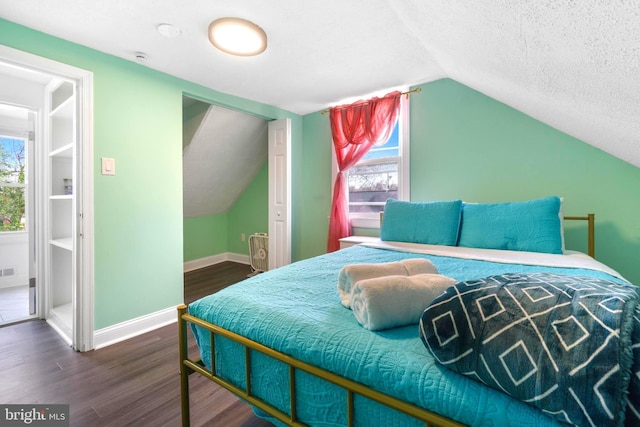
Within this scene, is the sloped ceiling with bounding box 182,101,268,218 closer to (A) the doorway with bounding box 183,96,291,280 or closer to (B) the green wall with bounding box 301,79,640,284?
(A) the doorway with bounding box 183,96,291,280

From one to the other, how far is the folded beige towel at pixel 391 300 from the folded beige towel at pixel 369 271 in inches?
4.0

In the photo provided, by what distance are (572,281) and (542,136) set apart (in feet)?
6.97

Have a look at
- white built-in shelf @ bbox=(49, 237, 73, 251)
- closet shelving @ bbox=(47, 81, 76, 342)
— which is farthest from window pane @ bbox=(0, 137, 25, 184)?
white built-in shelf @ bbox=(49, 237, 73, 251)

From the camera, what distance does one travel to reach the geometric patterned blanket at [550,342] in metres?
0.48

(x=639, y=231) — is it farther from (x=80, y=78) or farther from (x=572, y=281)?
(x=80, y=78)

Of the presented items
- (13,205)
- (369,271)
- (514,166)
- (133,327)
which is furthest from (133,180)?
(514,166)

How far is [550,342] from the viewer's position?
0.55m

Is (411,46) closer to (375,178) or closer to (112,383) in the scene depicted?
(375,178)

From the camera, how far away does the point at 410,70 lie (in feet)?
8.05

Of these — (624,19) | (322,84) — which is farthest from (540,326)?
(322,84)

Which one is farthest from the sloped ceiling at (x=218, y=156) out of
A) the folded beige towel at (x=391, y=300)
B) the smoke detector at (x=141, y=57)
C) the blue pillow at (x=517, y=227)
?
the folded beige towel at (x=391, y=300)

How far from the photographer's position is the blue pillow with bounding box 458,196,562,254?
1856 mm

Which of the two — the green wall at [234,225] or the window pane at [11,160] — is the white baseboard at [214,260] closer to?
the green wall at [234,225]

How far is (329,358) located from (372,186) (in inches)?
102
